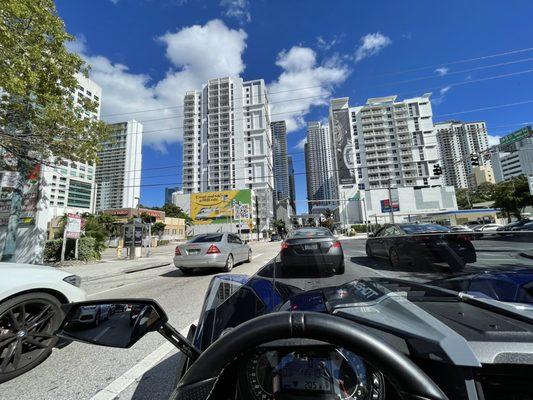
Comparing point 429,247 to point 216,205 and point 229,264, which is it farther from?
point 216,205

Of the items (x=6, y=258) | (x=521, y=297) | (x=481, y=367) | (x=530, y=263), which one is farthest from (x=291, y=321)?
(x=6, y=258)

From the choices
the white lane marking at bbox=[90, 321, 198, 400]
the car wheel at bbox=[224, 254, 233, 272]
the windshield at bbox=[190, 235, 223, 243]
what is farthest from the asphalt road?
the car wheel at bbox=[224, 254, 233, 272]

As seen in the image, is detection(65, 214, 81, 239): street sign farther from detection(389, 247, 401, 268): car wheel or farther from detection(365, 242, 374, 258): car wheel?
detection(389, 247, 401, 268): car wheel

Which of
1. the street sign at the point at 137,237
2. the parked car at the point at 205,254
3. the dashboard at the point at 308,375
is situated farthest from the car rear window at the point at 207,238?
the dashboard at the point at 308,375

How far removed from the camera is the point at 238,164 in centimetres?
11312

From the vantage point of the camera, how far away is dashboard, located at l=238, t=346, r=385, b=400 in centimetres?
97

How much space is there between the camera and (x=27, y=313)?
299 centimetres

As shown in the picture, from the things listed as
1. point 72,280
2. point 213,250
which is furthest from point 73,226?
point 72,280

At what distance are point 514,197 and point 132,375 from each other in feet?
140

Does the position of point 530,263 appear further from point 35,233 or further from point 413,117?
point 413,117

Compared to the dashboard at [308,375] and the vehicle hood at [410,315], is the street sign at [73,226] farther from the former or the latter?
the dashboard at [308,375]

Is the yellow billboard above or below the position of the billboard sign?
above

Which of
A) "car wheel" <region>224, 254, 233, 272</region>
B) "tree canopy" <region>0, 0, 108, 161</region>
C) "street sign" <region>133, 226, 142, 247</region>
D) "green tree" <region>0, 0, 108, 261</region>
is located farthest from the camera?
"street sign" <region>133, 226, 142, 247</region>

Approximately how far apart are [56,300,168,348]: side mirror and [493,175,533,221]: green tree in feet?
131
